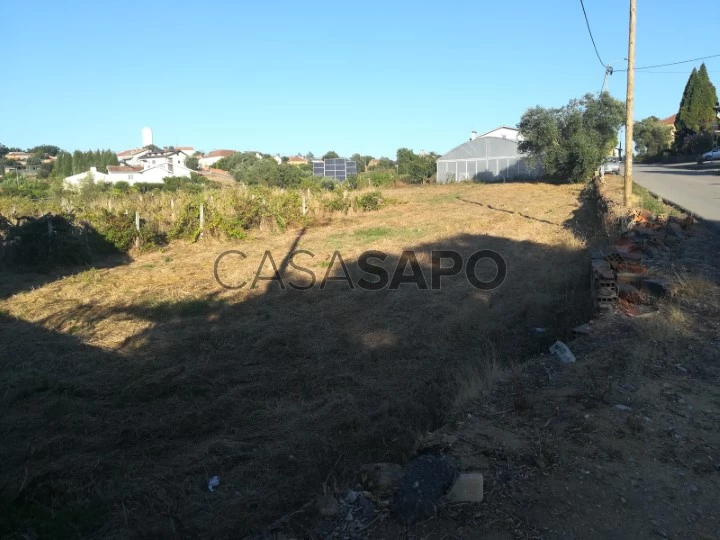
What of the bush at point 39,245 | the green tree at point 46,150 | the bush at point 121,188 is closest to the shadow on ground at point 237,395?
the bush at point 39,245

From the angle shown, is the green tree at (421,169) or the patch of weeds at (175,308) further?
the green tree at (421,169)

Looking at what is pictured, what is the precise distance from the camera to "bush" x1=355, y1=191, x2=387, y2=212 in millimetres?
26203

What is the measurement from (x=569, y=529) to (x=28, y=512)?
3484mm

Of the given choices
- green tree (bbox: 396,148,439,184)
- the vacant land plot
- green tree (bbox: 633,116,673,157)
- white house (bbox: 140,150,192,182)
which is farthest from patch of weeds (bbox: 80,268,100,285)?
green tree (bbox: 633,116,673,157)

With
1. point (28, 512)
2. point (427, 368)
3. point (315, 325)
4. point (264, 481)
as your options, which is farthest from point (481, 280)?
point (28, 512)

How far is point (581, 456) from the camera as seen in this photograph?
394 centimetres

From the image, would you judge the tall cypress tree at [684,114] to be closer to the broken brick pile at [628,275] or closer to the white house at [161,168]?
the white house at [161,168]

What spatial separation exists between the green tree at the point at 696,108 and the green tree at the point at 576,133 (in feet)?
81.4

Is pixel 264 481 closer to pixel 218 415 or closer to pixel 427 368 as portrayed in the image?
pixel 218 415

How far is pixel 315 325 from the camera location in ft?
29.3

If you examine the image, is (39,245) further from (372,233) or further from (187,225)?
(372,233)

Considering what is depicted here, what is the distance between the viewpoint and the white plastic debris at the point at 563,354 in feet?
19.1

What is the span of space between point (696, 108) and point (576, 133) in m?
29.5

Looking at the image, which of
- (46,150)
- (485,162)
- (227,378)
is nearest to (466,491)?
(227,378)
